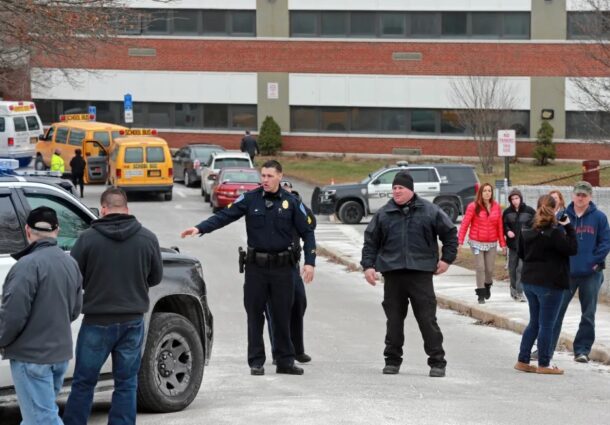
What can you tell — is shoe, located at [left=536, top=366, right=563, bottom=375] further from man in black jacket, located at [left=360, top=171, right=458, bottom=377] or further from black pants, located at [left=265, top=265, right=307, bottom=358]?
black pants, located at [left=265, top=265, right=307, bottom=358]

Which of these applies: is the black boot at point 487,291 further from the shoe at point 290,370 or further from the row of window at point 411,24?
the row of window at point 411,24

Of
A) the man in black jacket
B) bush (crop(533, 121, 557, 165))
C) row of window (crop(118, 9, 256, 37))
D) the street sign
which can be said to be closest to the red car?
the street sign

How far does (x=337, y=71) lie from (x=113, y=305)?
51.5m

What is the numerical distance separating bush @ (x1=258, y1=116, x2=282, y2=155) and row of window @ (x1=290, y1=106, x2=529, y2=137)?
1636mm

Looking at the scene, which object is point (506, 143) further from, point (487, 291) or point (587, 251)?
point (587, 251)

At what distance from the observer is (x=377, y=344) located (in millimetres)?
15734

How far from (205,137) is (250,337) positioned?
48679 millimetres

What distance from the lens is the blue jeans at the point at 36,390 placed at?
777 cm

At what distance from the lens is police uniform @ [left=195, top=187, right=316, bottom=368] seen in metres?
12.0

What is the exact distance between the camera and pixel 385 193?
118 feet

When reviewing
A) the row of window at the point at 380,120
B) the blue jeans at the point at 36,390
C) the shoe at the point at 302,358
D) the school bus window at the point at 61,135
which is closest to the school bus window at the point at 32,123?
the school bus window at the point at 61,135

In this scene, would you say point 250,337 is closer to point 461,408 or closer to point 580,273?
point 461,408

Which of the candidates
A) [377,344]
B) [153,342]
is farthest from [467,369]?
[153,342]

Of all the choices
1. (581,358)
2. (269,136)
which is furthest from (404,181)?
(269,136)
